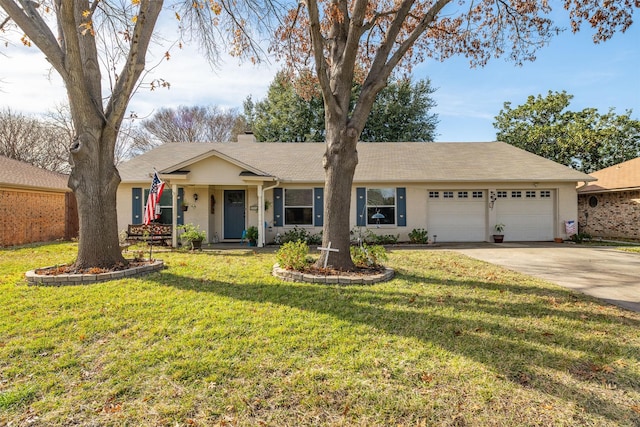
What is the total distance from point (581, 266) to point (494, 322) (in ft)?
18.1

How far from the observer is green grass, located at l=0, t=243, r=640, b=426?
240cm

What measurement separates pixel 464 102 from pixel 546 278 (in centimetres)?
1542

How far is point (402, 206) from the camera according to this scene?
12.8m

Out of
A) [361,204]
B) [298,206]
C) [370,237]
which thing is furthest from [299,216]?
[370,237]

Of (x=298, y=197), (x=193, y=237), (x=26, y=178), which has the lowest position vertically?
(x=193, y=237)

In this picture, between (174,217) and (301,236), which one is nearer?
(174,217)

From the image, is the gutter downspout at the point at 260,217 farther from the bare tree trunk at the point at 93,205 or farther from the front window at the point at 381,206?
the bare tree trunk at the point at 93,205

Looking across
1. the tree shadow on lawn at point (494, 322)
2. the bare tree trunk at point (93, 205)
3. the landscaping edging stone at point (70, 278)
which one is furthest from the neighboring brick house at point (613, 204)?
the bare tree trunk at point (93, 205)

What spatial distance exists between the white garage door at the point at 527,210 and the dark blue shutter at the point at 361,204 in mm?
5394

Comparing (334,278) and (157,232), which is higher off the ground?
(157,232)

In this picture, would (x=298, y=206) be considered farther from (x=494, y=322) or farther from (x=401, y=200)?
(x=494, y=322)

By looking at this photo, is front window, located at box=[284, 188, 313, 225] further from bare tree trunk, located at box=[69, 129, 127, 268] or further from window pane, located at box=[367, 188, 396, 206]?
bare tree trunk, located at box=[69, 129, 127, 268]

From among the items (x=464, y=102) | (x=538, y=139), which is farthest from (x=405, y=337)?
(x=538, y=139)

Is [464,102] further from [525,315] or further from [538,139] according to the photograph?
[525,315]
